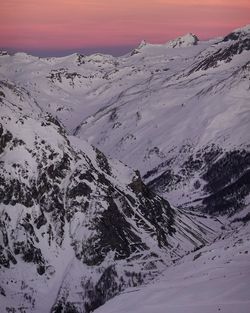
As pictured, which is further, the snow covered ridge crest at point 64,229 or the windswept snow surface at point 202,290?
the snow covered ridge crest at point 64,229

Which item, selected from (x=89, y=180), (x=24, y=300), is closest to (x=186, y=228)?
(x=89, y=180)

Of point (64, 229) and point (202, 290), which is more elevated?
point (64, 229)

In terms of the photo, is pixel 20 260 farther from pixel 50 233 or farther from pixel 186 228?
pixel 186 228

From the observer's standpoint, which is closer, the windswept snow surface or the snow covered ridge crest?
the windswept snow surface

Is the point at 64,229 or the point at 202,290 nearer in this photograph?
the point at 202,290
